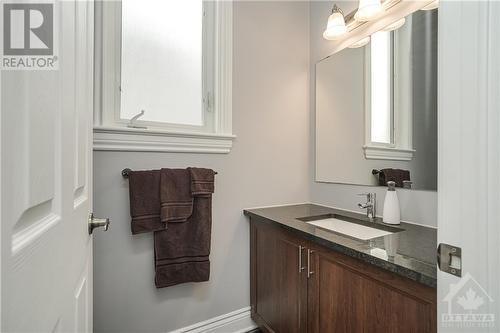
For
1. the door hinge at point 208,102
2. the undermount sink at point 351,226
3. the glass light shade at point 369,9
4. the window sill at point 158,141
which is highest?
the glass light shade at point 369,9

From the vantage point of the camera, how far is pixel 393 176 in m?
1.35

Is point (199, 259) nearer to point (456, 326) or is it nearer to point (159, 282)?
point (159, 282)

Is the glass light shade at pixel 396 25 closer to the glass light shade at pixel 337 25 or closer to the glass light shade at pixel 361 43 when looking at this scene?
the glass light shade at pixel 361 43

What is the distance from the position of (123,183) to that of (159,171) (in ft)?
0.62

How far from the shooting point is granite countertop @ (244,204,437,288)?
0.73 meters

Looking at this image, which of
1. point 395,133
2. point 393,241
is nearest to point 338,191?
point 395,133

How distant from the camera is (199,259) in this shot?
135cm

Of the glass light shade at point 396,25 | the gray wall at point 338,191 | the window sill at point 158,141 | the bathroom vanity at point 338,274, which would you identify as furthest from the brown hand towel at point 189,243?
the glass light shade at point 396,25

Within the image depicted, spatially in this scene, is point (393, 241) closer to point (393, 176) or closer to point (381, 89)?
point (393, 176)

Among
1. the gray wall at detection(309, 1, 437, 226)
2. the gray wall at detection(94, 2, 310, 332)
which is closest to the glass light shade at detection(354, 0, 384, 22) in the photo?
the gray wall at detection(309, 1, 437, 226)

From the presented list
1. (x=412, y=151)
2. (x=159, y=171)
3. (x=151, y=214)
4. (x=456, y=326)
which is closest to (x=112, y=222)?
(x=151, y=214)

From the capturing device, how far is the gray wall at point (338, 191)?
1210mm

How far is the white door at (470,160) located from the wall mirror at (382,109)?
78cm

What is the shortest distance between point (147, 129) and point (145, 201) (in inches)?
15.0
